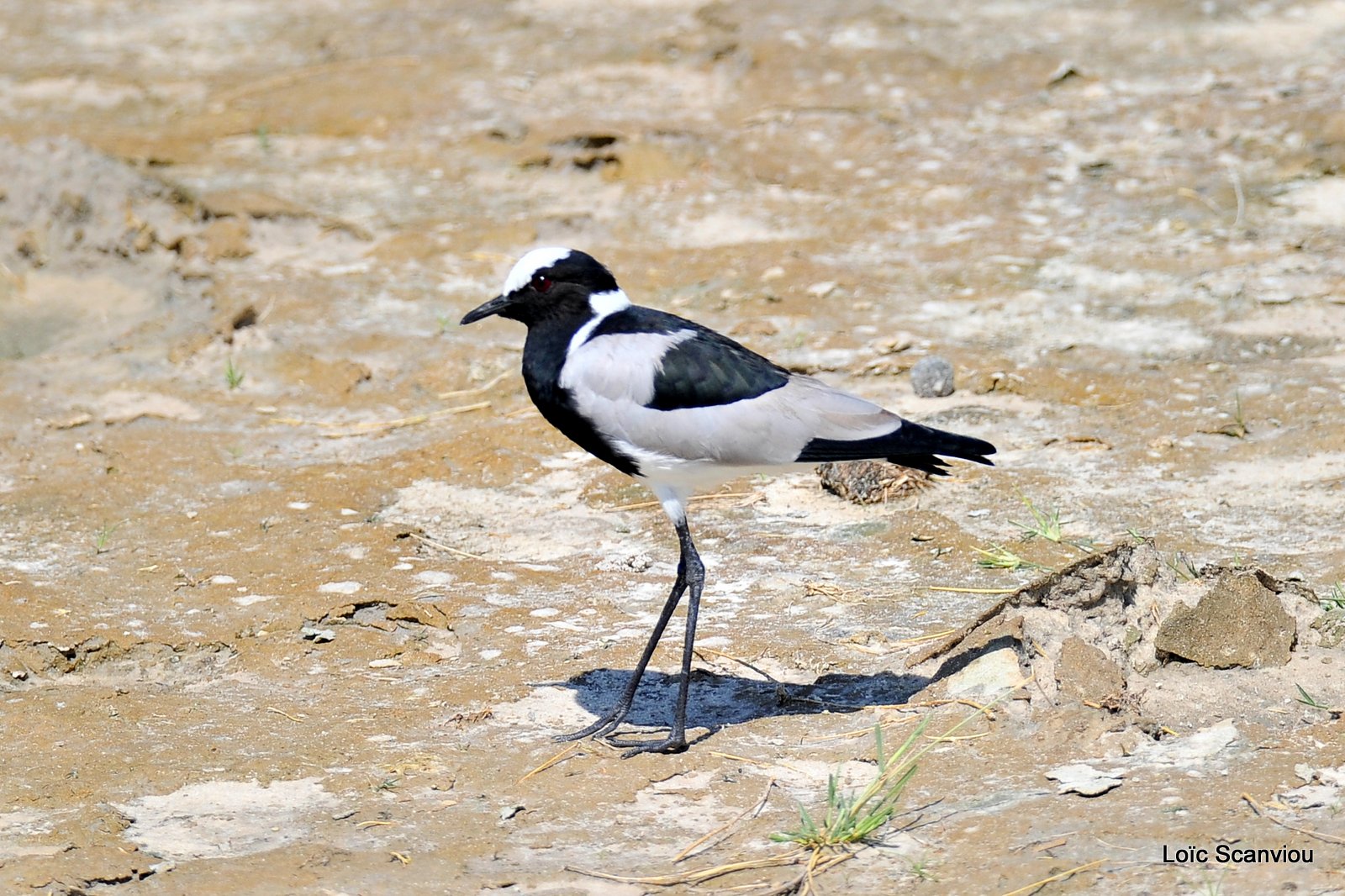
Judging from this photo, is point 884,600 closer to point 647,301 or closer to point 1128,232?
point 647,301

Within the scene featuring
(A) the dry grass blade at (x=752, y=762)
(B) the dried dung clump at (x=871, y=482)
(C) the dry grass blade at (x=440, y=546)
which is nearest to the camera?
(A) the dry grass blade at (x=752, y=762)

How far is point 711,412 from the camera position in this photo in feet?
16.1

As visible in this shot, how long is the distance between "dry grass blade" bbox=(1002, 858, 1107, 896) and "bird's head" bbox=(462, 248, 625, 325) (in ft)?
7.59

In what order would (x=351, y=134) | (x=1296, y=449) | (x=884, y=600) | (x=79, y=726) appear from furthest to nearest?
(x=351, y=134) → (x=1296, y=449) → (x=884, y=600) → (x=79, y=726)

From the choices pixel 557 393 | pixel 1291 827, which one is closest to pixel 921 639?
pixel 557 393

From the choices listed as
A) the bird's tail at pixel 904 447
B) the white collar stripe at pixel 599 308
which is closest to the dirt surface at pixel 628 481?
the bird's tail at pixel 904 447

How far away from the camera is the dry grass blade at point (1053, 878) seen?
12.2ft

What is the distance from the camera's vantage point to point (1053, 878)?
3.73m

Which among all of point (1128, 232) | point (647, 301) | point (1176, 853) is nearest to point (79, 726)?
point (1176, 853)

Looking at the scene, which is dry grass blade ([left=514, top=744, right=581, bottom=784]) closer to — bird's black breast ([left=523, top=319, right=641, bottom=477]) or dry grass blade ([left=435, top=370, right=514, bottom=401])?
bird's black breast ([left=523, top=319, right=641, bottom=477])

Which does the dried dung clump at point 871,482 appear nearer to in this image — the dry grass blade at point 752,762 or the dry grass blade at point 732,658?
the dry grass blade at point 732,658

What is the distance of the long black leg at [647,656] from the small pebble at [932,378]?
234 centimetres

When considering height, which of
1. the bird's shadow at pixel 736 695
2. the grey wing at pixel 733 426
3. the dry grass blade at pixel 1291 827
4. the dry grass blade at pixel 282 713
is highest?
the grey wing at pixel 733 426

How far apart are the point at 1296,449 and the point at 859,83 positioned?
5.01 metres
